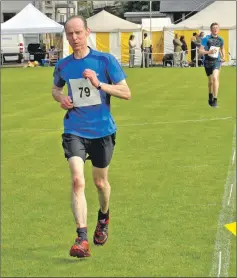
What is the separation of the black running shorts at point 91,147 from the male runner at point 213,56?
8.92 m

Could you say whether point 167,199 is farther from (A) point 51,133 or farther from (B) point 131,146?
(A) point 51,133

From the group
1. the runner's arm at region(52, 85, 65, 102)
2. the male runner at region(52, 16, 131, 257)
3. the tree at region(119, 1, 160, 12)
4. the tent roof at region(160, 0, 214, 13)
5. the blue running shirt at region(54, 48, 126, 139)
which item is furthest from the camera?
the tree at region(119, 1, 160, 12)

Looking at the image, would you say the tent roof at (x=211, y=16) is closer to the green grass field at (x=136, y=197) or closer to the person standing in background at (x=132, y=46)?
the person standing in background at (x=132, y=46)

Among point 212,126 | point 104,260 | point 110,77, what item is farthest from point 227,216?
point 212,126

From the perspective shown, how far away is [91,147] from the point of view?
26.8 feet

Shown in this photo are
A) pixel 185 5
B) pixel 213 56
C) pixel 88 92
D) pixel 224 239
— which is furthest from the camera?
pixel 213 56

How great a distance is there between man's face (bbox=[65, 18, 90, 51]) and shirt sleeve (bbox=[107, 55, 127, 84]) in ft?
1.08

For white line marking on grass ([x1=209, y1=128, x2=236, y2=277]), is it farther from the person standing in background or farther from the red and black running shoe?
the person standing in background

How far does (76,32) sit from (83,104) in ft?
2.41

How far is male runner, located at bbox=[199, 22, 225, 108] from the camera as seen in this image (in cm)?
1797

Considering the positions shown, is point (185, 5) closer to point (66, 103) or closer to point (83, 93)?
point (83, 93)

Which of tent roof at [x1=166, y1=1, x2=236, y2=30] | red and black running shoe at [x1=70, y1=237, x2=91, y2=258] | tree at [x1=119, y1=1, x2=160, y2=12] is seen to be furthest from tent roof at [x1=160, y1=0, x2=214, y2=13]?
tent roof at [x1=166, y1=1, x2=236, y2=30]

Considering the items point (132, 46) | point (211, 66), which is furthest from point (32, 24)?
point (132, 46)

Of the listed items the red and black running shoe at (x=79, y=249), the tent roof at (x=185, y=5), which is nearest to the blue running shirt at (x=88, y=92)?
the red and black running shoe at (x=79, y=249)
